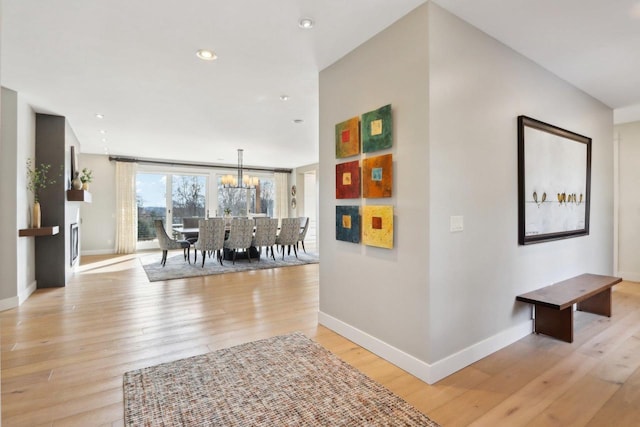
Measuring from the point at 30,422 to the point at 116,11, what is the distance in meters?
2.69

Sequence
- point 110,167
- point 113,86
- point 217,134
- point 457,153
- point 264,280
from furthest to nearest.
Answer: point 110,167 < point 217,134 < point 264,280 < point 113,86 < point 457,153

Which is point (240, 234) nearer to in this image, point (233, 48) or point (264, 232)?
point (264, 232)

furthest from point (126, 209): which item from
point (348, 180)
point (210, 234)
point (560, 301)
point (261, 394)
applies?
point (560, 301)

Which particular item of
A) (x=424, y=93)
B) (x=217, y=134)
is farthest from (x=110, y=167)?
(x=424, y=93)

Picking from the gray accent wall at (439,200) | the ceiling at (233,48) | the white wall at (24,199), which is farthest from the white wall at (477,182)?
the white wall at (24,199)

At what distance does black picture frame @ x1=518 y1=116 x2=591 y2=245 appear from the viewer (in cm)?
293

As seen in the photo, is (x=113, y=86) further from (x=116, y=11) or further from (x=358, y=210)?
(x=358, y=210)

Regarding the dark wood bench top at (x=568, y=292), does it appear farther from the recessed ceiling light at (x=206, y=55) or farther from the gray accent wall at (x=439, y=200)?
the recessed ceiling light at (x=206, y=55)

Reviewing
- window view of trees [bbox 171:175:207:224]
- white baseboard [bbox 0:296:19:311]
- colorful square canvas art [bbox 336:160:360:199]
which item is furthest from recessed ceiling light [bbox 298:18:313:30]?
window view of trees [bbox 171:175:207:224]

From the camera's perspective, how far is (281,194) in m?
10.6

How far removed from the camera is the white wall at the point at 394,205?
2.29 m

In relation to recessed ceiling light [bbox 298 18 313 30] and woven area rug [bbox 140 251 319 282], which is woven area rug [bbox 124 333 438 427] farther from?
woven area rug [bbox 140 251 319 282]

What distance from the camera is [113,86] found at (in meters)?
3.70

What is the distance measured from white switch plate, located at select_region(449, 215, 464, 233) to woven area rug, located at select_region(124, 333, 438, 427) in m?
1.20
